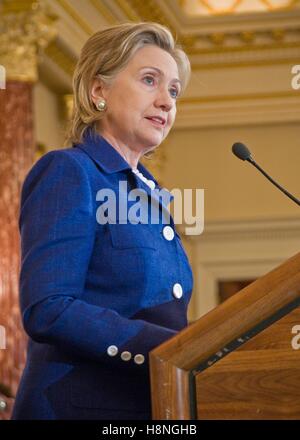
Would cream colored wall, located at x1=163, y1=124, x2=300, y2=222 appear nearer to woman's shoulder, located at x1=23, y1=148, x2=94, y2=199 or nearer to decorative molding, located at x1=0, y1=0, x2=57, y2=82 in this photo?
decorative molding, located at x1=0, y1=0, x2=57, y2=82

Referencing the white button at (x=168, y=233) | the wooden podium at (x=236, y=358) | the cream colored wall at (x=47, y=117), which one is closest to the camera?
the wooden podium at (x=236, y=358)

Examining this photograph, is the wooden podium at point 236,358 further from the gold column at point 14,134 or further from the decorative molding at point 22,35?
the decorative molding at point 22,35

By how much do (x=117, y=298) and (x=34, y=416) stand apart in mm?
253

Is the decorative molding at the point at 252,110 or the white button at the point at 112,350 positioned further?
the decorative molding at the point at 252,110

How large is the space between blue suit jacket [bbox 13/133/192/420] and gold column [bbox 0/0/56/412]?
3.77 meters

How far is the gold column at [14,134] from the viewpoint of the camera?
5691 millimetres

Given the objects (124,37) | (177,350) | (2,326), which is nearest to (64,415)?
(177,350)

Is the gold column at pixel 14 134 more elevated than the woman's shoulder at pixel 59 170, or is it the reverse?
the gold column at pixel 14 134

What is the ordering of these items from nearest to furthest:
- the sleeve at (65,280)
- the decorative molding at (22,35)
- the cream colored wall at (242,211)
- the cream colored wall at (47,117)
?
the sleeve at (65,280), the decorative molding at (22,35), the cream colored wall at (47,117), the cream colored wall at (242,211)

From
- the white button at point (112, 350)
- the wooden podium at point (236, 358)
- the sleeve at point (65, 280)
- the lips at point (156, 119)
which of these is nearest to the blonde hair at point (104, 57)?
the lips at point (156, 119)

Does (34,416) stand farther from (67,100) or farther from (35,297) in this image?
(67,100)

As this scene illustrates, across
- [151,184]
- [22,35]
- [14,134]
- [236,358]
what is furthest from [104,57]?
[22,35]

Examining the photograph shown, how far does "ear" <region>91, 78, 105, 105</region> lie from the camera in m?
2.10

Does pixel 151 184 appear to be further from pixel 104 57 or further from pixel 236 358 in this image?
pixel 236 358
